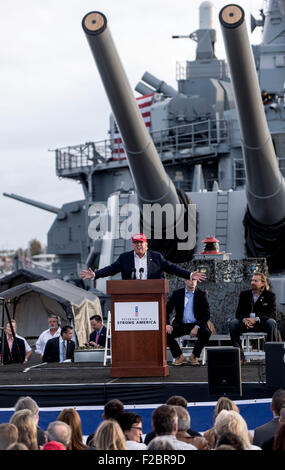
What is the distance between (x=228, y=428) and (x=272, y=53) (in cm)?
2039

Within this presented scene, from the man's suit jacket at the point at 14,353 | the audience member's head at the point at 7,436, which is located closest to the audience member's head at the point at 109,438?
the audience member's head at the point at 7,436

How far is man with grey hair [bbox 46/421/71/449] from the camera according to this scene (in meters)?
5.77

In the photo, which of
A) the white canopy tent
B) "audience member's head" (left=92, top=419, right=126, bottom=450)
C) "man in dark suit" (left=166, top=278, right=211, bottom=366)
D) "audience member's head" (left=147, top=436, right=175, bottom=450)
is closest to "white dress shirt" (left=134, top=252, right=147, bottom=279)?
"man in dark suit" (left=166, top=278, right=211, bottom=366)

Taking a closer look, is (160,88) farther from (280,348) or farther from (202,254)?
(280,348)

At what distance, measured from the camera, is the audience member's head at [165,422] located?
18.8 feet

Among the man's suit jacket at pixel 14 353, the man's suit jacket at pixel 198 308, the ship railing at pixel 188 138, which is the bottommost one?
the man's suit jacket at pixel 14 353

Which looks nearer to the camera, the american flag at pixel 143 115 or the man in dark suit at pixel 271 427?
the man in dark suit at pixel 271 427

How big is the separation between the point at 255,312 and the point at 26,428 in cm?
539

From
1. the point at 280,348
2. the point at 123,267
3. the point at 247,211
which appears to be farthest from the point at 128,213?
the point at 280,348

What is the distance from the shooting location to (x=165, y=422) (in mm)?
5734

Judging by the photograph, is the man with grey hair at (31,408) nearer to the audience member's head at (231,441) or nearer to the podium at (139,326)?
the audience member's head at (231,441)

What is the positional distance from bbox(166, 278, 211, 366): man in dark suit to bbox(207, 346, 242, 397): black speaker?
76.0 inches

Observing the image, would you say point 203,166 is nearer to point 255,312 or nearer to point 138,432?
point 255,312

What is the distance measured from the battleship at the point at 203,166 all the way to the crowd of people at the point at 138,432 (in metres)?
5.40
